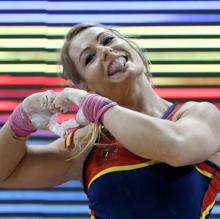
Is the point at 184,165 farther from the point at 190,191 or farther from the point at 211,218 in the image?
the point at 211,218

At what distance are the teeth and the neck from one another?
0.08 metres

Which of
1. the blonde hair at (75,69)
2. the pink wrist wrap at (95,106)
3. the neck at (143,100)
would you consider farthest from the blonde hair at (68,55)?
the pink wrist wrap at (95,106)

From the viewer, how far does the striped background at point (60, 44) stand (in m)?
2.18

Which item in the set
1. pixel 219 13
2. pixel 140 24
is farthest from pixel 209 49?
pixel 140 24

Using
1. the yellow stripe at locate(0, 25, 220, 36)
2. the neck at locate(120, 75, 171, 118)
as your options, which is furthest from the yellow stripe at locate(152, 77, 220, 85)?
the neck at locate(120, 75, 171, 118)

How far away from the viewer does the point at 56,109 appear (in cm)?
169

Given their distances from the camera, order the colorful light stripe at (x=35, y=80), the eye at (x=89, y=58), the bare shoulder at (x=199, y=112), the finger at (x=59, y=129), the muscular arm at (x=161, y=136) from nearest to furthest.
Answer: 1. the muscular arm at (x=161, y=136)
2. the bare shoulder at (x=199, y=112)
3. the finger at (x=59, y=129)
4. the eye at (x=89, y=58)
5. the colorful light stripe at (x=35, y=80)

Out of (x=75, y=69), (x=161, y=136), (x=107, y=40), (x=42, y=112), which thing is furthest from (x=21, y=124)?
(x=161, y=136)

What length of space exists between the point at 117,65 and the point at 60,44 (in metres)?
0.55

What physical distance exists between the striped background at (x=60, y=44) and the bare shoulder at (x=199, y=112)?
55 cm

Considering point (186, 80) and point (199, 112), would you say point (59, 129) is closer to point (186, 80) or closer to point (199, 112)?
point (199, 112)

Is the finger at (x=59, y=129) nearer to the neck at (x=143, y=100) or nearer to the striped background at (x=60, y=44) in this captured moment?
the neck at (x=143, y=100)

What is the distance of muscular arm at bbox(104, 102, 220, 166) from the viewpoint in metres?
1.43

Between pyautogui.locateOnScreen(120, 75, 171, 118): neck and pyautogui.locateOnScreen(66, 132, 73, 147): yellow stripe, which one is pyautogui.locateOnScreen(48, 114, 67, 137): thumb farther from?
pyautogui.locateOnScreen(120, 75, 171, 118): neck
